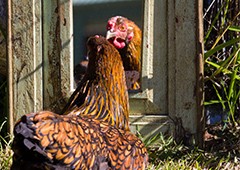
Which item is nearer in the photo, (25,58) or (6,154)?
(6,154)

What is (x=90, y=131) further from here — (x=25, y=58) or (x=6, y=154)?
(x=25, y=58)

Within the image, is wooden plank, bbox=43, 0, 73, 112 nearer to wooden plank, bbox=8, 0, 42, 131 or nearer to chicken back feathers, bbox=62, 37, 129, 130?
wooden plank, bbox=8, 0, 42, 131

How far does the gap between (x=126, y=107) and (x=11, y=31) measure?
4.32 ft

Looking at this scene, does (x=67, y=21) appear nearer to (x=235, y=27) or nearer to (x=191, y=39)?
(x=191, y=39)

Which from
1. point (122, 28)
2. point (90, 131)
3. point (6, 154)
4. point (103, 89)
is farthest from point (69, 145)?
point (122, 28)

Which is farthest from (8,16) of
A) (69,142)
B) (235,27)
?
(69,142)

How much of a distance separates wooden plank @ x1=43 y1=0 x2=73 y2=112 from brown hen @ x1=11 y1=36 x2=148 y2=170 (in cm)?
85

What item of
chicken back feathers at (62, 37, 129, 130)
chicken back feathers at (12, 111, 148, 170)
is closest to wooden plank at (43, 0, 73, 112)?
chicken back feathers at (62, 37, 129, 130)

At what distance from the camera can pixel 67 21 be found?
181 inches

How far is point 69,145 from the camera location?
9.84 ft

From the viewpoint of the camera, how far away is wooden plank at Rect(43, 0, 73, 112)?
15.1 feet

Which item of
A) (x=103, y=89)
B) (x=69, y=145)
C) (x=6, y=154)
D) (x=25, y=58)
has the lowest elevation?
(x=6, y=154)

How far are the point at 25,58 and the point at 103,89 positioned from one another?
113cm

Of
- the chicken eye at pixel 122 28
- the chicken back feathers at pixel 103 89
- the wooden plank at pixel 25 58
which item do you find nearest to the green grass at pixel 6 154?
the wooden plank at pixel 25 58
